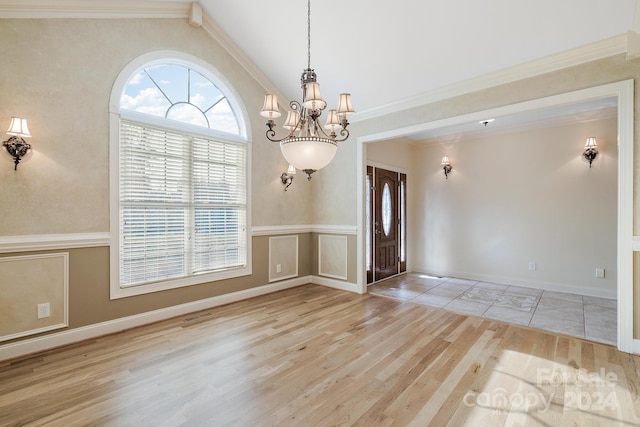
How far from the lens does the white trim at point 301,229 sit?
15.7 ft

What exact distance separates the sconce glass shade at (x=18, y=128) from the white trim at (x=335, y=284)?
4.33 metres

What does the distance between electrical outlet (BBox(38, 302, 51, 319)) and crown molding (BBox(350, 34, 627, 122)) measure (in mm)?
4804

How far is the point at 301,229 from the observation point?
543 cm

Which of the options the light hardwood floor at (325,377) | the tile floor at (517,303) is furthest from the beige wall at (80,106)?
the tile floor at (517,303)

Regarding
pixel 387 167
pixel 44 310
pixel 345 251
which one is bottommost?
pixel 44 310

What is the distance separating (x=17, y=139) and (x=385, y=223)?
5.33 m

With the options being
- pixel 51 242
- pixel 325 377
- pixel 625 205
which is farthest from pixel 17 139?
pixel 625 205

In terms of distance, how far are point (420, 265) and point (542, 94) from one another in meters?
4.21

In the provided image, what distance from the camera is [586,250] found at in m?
4.80

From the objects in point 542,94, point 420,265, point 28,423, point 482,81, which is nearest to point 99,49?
point 28,423

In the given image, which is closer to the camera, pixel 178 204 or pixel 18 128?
pixel 18 128

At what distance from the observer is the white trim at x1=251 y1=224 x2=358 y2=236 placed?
479 cm

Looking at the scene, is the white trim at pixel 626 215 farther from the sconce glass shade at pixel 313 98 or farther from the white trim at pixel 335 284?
the white trim at pixel 335 284

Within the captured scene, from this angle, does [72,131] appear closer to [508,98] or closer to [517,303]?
[508,98]
